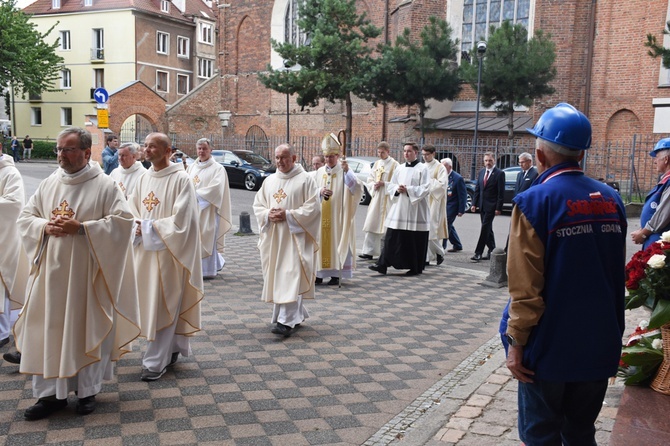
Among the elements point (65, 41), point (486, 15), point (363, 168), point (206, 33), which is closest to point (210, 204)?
point (363, 168)

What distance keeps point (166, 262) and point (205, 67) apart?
52.1 meters

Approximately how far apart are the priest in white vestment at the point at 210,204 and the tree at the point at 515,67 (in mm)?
16602

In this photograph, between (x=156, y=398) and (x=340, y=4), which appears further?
(x=340, y=4)

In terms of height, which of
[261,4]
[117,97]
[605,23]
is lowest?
[117,97]

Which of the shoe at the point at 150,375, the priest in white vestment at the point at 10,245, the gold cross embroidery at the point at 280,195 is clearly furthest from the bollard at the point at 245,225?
the shoe at the point at 150,375

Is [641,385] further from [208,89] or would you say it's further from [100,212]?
[208,89]

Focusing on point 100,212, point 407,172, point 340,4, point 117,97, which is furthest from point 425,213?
point 117,97

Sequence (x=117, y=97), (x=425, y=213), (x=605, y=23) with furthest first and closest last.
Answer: (x=117, y=97)
(x=605, y=23)
(x=425, y=213)

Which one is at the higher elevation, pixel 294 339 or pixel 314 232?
pixel 314 232

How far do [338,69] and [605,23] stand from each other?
10.8m

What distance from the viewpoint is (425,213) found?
10922mm

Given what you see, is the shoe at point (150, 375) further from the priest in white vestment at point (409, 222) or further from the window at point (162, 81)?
the window at point (162, 81)

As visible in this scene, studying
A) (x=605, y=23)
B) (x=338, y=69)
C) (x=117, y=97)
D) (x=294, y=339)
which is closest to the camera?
(x=294, y=339)

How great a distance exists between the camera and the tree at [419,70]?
26875mm
